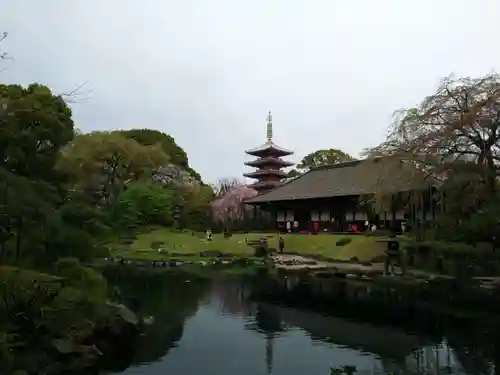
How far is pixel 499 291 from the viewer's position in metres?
16.2

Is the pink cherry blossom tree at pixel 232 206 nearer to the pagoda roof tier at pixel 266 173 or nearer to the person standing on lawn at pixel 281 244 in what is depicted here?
the pagoda roof tier at pixel 266 173

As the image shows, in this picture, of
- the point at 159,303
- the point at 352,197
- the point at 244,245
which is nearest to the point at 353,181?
the point at 352,197

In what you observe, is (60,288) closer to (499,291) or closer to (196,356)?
(196,356)

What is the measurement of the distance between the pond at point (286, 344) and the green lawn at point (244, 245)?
10501 millimetres

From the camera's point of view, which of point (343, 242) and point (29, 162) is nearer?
point (29, 162)

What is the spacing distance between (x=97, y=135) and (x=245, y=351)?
31058 mm

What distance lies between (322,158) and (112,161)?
1060 inches

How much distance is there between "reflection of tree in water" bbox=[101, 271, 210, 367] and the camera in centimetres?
1017

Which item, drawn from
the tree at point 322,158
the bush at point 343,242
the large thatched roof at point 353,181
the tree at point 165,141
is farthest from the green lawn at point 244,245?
the tree at point 322,158

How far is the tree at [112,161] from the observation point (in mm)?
36531

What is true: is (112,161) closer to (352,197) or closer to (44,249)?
(352,197)

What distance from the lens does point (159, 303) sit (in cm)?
1490

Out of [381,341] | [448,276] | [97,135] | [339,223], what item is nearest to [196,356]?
[381,341]

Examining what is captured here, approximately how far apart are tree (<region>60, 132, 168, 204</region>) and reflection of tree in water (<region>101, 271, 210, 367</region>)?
16456 millimetres
